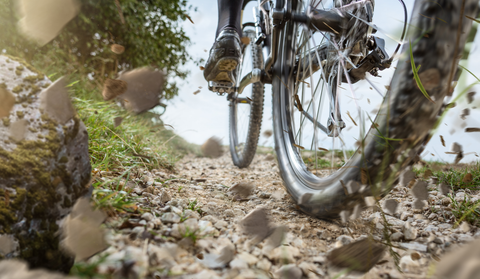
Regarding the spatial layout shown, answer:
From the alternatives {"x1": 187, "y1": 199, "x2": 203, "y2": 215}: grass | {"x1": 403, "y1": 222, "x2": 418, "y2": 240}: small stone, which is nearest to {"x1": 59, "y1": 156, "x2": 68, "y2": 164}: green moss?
{"x1": 187, "y1": 199, "x2": 203, "y2": 215}: grass

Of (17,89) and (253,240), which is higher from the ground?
(17,89)

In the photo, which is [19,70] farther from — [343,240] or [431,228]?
[431,228]

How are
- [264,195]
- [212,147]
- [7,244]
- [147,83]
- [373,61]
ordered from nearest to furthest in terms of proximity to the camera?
1. [7,244]
2. [373,61]
3. [264,195]
4. [147,83]
5. [212,147]

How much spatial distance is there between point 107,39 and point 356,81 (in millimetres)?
3797

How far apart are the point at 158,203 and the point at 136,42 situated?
3.33m

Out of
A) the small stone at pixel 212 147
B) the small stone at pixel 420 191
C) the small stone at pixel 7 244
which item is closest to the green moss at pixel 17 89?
the small stone at pixel 7 244

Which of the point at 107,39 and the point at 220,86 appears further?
the point at 107,39

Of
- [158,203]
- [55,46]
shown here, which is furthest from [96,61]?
[158,203]

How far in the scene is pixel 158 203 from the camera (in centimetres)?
103

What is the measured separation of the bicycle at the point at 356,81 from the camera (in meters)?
0.66

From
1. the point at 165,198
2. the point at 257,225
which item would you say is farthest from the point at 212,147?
the point at 257,225

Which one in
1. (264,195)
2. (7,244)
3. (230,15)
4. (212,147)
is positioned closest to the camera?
(7,244)

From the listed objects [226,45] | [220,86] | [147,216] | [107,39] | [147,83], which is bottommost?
[147,216]

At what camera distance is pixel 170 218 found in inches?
34.4
